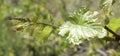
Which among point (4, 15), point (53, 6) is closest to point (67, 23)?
point (53, 6)

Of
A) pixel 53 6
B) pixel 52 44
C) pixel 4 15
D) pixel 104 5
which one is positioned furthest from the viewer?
pixel 4 15

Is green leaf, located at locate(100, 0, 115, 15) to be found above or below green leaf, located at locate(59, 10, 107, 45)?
above

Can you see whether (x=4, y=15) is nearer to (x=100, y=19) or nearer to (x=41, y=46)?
(x=41, y=46)

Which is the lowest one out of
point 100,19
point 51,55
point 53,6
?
point 51,55

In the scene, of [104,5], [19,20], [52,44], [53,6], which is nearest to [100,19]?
[104,5]

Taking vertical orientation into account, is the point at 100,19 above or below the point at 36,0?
above

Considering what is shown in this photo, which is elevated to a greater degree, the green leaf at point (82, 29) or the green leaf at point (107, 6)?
the green leaf at point (107, 6)

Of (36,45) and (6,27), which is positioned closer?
(36,45)

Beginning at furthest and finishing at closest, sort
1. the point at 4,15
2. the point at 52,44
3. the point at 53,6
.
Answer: the point at 4,15 → the point at 53,6 → the point at 52,44
